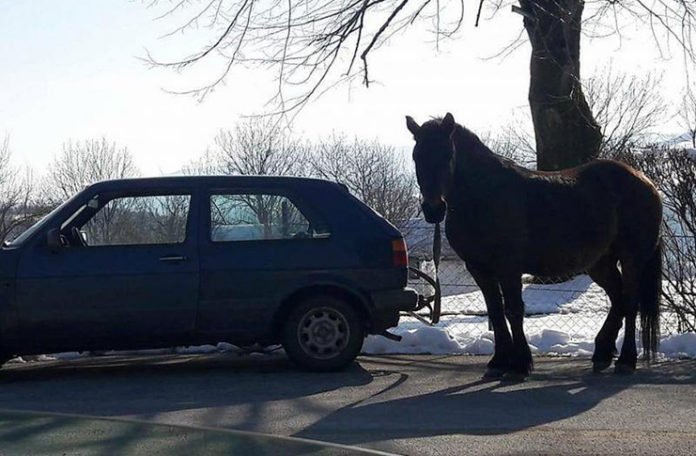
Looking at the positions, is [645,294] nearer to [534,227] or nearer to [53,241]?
[534,227]

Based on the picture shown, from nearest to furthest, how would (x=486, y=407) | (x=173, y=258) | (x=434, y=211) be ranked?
(x=486, y=407) < (x=434, y=211) < (x=173, y=258)

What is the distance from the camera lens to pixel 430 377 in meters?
9.59

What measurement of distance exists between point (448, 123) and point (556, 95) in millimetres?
8523

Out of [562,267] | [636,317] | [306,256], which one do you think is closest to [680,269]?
[636,317]

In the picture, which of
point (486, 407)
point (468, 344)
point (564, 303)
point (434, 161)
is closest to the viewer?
point (486, 407)

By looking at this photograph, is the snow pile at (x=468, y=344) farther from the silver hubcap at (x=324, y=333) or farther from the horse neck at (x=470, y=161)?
the horse neck at (x=470, y=161)

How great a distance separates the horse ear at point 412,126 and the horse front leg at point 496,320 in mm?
1334

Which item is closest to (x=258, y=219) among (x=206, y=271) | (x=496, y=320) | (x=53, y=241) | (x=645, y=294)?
(x=206, y=271)

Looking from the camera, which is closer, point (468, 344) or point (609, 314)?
point (609, 314)

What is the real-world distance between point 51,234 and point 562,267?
4.66 metres

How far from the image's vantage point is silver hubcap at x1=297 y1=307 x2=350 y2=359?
9.72 meters

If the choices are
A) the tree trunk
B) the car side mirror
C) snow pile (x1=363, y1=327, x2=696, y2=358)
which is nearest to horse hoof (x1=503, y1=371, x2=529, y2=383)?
snow pile (x1=363, y1=327, x2=696, y2=358)

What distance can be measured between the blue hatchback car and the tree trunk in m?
7.74

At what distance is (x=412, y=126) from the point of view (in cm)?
954
